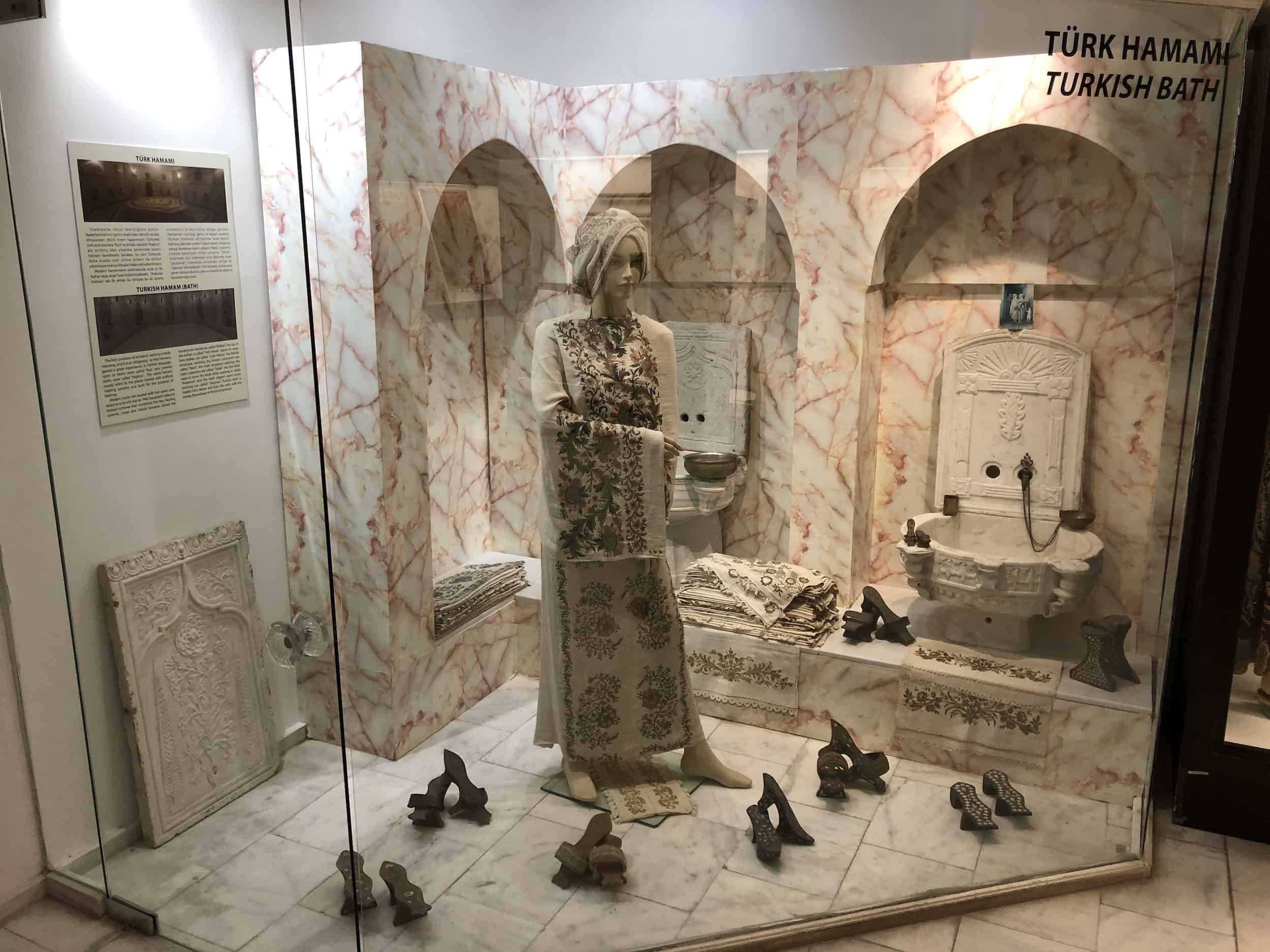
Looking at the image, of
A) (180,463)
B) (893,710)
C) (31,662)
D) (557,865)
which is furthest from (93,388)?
(893,710)

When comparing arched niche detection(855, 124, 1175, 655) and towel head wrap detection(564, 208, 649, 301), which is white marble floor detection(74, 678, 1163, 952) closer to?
arched niche detection(855, 124, 1175, 655)

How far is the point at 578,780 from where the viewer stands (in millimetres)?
2611

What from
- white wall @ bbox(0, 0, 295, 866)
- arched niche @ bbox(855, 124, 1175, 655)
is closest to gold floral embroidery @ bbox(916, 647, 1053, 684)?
arched niche @ bbox(855, 124, 1175, 655)

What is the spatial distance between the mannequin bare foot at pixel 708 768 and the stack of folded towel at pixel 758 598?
0.34 m

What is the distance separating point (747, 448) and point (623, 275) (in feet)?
1.72

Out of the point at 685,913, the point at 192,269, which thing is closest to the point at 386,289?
the point at 192,269

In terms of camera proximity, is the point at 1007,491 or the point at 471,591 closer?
the point at 1007,491

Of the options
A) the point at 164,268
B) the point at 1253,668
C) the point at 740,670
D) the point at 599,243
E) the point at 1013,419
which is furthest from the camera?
the point at 1253,668

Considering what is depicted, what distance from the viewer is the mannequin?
7.76 feet

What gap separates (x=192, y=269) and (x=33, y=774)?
1.51 meters

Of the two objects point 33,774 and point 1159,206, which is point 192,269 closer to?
point 33,774

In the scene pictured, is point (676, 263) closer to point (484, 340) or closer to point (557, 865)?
point (484, 340)

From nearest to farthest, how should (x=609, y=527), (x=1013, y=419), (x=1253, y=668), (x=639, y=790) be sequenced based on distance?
(x=1013, y=419), (x=609, y=527), (x=639, y=790), (x=1253, y=668)

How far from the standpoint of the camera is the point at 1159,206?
233 cm
